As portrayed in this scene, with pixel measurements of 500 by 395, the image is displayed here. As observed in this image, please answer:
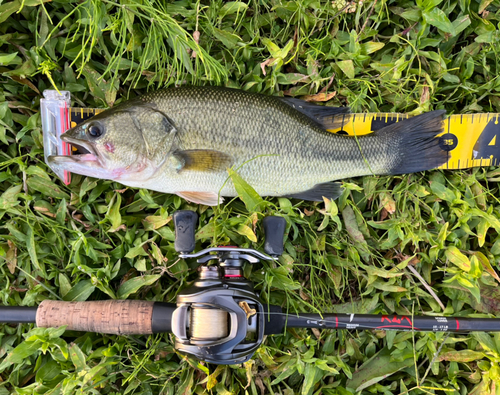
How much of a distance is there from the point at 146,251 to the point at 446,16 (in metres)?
2.81

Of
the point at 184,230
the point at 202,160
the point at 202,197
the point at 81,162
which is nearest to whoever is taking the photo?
the point at 184,230

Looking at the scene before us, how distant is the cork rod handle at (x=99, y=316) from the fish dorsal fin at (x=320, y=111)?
1730 mm

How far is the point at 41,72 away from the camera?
92.8 inches

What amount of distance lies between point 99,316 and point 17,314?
0.50m

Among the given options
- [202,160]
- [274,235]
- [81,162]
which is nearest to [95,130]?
[81,162]

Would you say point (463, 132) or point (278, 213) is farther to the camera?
point (463, 132)

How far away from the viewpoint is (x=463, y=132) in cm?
262

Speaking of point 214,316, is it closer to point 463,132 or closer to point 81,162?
point 81,162

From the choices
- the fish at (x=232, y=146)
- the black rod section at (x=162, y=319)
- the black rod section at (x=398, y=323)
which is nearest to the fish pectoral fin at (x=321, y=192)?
the fish at (x=232, y=146)

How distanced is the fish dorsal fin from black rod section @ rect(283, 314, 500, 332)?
1415 millimetres

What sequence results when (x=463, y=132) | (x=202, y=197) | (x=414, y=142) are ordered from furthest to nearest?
1. (x=463, y=132)
2. (x=414, y=142)
3. (x=202, y=197)

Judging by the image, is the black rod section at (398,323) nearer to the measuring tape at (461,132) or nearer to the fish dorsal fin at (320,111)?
the measuring tape at (461,132)

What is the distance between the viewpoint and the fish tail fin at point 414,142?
2.48 m

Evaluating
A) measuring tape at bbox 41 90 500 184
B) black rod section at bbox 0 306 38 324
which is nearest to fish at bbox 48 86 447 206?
measuring tape at bbox 41 90 500 184
